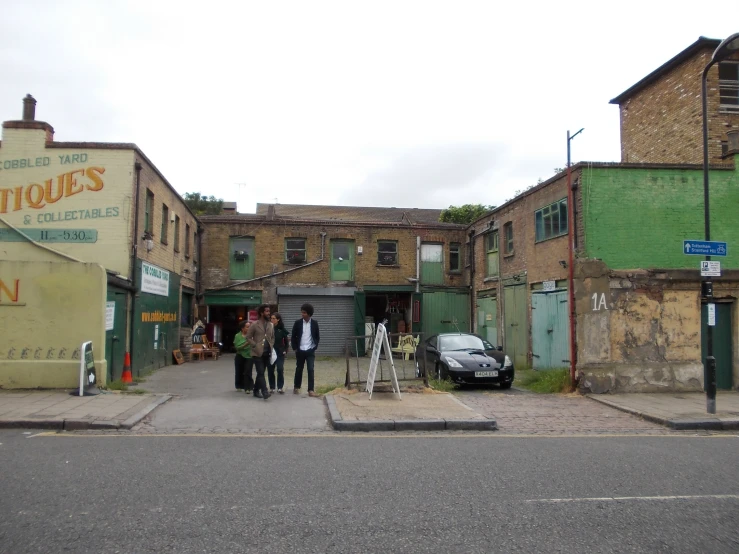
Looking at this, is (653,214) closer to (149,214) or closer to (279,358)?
(279,358)

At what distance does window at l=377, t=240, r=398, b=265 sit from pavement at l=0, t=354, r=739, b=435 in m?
13.3

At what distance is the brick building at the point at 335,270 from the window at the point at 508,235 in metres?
5.42

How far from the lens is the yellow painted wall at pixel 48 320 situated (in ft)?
36.8

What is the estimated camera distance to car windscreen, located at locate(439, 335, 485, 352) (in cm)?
1476

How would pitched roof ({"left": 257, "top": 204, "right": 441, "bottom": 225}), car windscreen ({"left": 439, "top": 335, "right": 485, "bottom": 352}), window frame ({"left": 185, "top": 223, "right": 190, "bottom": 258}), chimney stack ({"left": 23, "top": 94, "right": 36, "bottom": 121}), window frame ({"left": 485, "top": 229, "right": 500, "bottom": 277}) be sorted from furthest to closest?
pitched roof ({"left": 257, "top": 204, "right": 441, "bottom": 225}) → window frame ({"left": 185, "top": 223, "right": 190, "bottom": 258}) → window frame ({"left": 485, "top": 229, "right": 500, "bottom": 277}) → car windscreen ({"left": 439, "top": 335, "right": 485, "bottom": 352}) → chimney stack ({"left": 23, "top": 94, "right": 36, "bottom": 121})

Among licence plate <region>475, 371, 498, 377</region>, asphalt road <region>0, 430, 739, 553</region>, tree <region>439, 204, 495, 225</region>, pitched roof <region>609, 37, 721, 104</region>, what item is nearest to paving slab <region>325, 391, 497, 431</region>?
asphalt road <region>0, 430, 739, 553</region>

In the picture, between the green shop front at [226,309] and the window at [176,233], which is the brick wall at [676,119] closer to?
the green shop front at [226,309]

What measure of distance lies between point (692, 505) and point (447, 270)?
832 inches

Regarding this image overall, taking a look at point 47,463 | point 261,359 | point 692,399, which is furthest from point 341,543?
point 692,399

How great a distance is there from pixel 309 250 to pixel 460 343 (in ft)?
39.4

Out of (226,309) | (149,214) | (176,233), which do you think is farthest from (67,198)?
(226,309)

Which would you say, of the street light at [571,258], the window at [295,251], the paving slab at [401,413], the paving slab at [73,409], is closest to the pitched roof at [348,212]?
the window at [295,251]

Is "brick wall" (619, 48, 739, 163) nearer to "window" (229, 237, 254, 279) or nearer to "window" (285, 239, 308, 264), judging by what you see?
"window" (285, 239, 308, 264)

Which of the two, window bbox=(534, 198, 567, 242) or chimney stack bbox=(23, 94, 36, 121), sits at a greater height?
chimney stack bbox=(23, 94, 36, 121)
